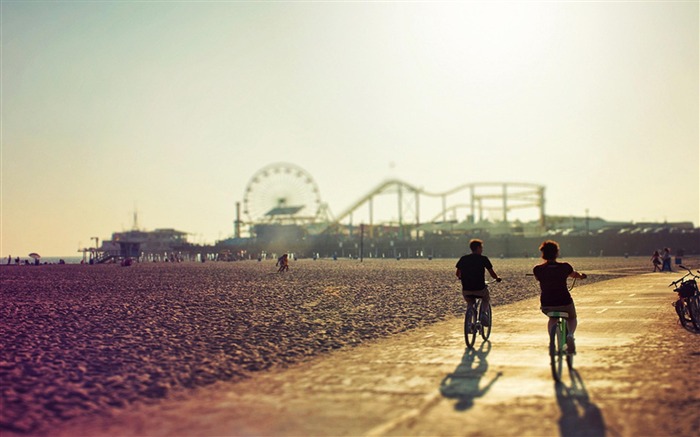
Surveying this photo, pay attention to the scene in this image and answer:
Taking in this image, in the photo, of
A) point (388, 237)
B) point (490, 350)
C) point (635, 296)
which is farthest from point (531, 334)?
point (388, 237)

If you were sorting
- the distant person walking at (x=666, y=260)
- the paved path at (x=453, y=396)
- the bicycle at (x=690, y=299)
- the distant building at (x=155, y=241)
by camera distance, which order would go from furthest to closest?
the distant building at (x=155, y=241)
the distant person walking at (x=666, y=260)
the bicycle at (x=690, y=299)
the paved path at (x=453, y=396)

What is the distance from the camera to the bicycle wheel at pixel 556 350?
8002 millimetres

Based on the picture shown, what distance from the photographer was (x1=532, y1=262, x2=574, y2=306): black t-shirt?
28.1 ft

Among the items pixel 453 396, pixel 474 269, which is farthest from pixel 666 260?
pixel 453 396

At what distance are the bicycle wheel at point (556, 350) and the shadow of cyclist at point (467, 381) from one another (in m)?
0.67

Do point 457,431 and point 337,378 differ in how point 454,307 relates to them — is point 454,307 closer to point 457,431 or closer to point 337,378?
point 337,378

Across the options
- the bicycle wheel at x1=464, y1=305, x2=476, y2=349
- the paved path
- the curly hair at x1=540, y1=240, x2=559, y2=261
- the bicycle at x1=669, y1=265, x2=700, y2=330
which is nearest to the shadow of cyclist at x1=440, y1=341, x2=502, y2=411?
the paved path

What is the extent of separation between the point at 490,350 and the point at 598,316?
5870 millimetres

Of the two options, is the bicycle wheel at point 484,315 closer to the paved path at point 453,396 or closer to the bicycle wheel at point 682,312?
the paved path at point 453,396

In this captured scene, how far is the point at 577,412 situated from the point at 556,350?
2037 millimetres

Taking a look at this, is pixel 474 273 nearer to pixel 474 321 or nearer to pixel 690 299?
pixel 474 321

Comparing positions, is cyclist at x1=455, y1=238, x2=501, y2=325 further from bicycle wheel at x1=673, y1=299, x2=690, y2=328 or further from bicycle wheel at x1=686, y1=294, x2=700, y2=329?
bicycle wheel at x1=673, y1=299, x2=690, y2=328

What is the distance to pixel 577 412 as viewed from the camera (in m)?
6.55

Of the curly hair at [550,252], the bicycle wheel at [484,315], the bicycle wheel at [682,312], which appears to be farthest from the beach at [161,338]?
the bicycle wheel at [682,312]
